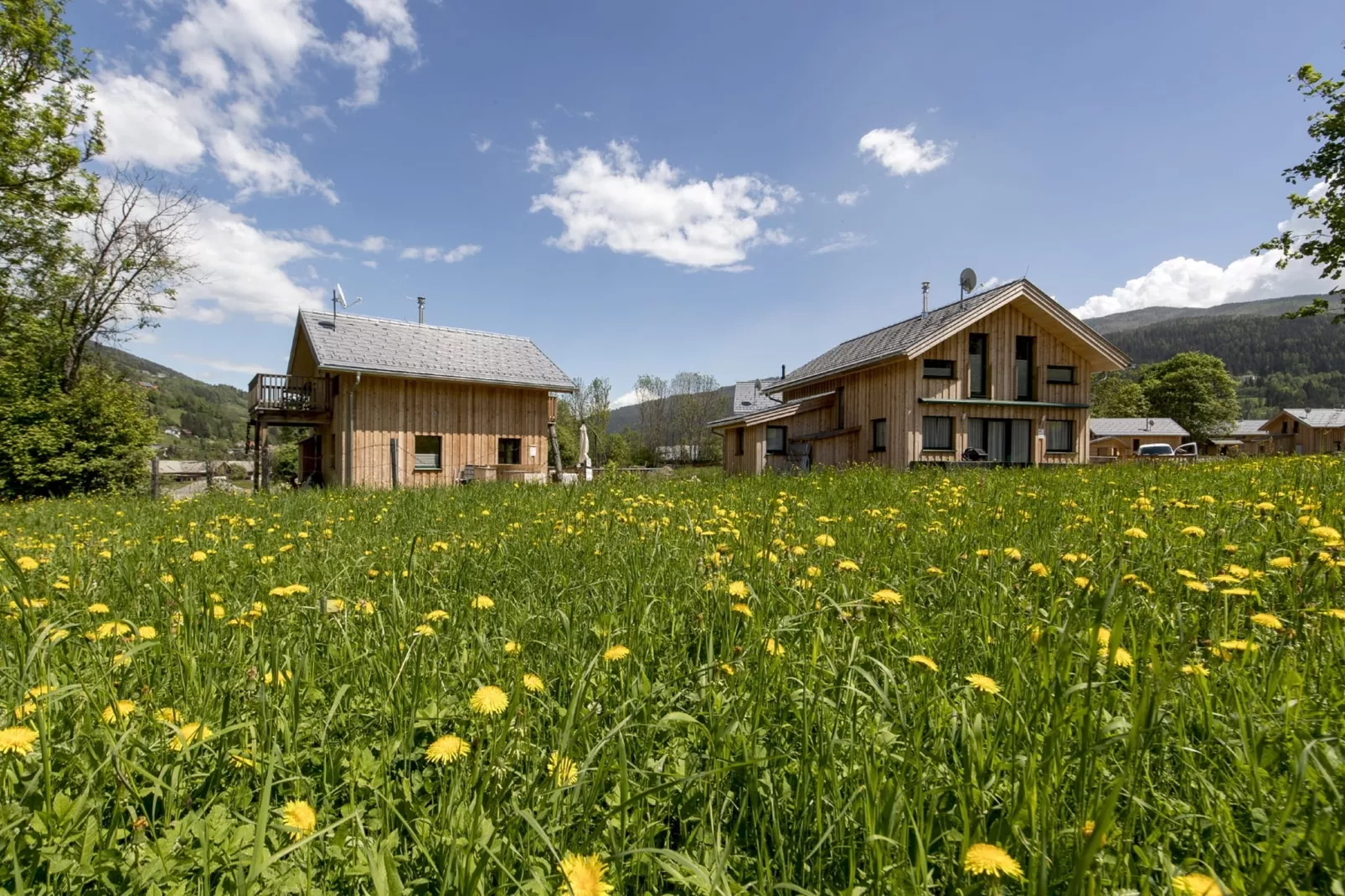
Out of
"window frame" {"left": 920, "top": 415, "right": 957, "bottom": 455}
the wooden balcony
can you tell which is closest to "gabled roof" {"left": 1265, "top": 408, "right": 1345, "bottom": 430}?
"window frame" {"left": 920, "top": 415, "right": 957, "bottom": 455}

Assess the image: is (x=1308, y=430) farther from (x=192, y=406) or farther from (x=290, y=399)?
(x=192, y=406)

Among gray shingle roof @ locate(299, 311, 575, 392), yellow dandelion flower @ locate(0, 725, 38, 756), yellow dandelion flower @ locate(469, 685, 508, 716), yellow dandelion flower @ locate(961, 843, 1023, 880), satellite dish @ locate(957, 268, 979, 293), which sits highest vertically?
satellite dish @ locate(957, 268, 979, 293)

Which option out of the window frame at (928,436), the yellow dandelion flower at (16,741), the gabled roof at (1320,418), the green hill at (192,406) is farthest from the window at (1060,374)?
the gabled roof at (1320,418)

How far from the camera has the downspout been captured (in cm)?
1939

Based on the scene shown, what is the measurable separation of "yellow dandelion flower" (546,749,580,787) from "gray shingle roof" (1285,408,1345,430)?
98858mm

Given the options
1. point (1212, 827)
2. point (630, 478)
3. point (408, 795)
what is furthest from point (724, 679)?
point (630, 478)

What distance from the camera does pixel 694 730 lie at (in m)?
1.62

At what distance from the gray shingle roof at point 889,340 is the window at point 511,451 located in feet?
38.7

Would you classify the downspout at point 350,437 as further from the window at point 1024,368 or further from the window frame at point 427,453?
the window at point 1024,368

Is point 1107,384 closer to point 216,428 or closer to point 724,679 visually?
point 724,679

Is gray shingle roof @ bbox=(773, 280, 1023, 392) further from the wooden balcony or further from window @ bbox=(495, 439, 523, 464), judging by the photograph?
the wooden balcony

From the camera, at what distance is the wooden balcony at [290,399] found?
20.0 meters

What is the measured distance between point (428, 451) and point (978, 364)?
70.7 feet

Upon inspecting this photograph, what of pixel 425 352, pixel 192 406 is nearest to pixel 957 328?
pixel 425 352
